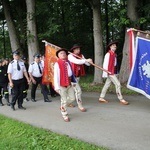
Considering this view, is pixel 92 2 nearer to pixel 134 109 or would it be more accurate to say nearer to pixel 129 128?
pixel 134 109

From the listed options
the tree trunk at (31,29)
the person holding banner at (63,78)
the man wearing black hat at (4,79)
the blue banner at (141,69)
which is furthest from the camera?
the tree trunk at (31,29)

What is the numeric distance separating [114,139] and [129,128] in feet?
2.76

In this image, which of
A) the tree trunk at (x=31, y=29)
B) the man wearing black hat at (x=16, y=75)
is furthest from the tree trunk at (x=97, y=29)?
the man wearing black hat at (x=16, y=75)

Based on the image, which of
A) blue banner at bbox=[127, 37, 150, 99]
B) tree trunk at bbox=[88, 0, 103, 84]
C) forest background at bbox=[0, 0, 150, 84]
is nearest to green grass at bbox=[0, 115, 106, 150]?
blue banner at bbox=[127, 37, 150, 99]

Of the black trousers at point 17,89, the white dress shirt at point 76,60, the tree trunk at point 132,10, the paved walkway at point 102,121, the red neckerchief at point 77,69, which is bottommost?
the paved walkway at point 102,121

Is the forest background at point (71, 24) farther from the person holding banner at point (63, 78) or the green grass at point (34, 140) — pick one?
the green grass at point (34, 140)

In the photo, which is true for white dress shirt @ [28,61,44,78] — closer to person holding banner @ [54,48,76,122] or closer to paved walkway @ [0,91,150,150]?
paved walkway @ [0,91,150,150]

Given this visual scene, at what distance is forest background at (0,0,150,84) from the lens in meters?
14.1

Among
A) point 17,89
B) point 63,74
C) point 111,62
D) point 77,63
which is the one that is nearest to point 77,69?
point 77,63

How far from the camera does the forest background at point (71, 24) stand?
46.2 feet

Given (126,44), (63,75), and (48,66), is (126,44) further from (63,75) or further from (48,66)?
(63,75)

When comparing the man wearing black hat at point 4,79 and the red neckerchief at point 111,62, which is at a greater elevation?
the red neckerchief at point 111,62

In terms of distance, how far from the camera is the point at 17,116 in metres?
8.70

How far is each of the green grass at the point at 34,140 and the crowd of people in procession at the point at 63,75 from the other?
3.85 ft
